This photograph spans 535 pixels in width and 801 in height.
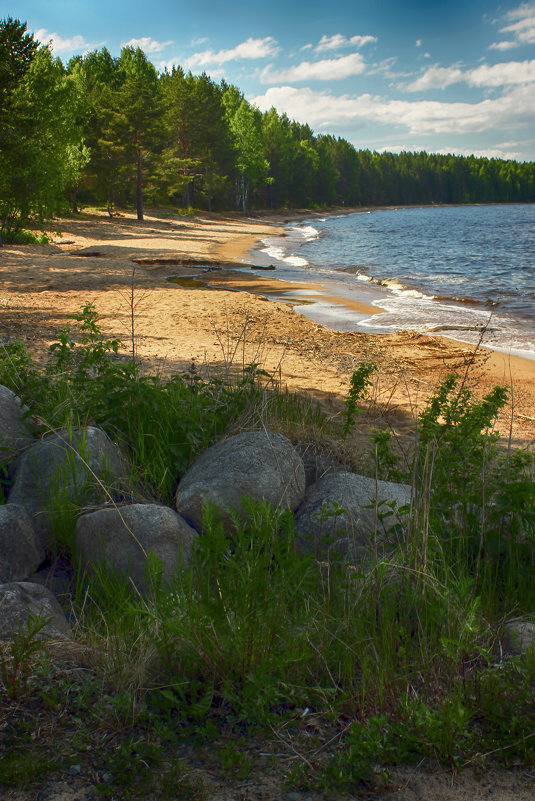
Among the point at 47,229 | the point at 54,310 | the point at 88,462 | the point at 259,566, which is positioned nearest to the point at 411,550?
the point at 259,566

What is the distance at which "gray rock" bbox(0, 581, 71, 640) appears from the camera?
8.82 feet

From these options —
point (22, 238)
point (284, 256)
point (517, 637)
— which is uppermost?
point (22, 238)

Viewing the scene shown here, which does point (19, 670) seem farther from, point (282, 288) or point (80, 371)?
point (282, 288)

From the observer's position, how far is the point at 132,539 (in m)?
3.40

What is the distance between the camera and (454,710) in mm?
2230

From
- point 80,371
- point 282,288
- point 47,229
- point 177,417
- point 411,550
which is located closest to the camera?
point 411,550

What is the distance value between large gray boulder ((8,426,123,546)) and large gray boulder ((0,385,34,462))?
0.16 metres

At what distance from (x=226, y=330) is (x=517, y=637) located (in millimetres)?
9619

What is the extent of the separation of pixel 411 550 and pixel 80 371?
2.96 metres

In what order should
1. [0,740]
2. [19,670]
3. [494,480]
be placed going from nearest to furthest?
[0,740]
[19,670]
[494,480]

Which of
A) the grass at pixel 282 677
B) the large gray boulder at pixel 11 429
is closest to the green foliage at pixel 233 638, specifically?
the grass at pixel 282 677

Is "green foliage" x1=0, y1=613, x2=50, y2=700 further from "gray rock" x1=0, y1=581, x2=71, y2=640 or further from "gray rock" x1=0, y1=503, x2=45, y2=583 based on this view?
"gray rock" x1=0, y1=503, x2=45, y2=583

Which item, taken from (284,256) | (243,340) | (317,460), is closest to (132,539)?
(317,460)

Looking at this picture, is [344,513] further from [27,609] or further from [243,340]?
[243,340]
